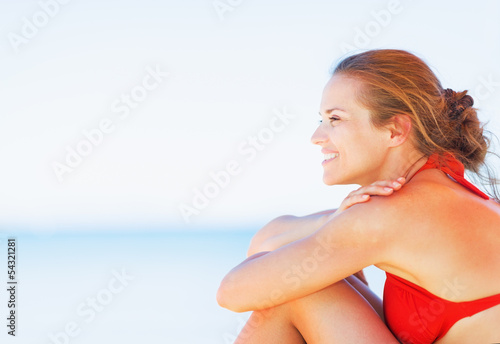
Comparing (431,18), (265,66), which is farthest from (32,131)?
(431,18)

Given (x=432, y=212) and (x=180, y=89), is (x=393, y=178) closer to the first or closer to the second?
(x=432, y=212)

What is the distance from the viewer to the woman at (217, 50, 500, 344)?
109 cm

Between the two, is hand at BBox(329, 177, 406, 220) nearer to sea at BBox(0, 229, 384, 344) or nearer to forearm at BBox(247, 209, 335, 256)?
forearm at BBox(247, 209, 335, 256)

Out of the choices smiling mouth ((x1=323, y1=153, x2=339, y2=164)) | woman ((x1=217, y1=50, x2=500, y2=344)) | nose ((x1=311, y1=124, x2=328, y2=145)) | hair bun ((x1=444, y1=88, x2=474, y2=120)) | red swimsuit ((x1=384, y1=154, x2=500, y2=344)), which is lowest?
red swimsuit ((x1=384, y1=154, x2=500, y2=344))

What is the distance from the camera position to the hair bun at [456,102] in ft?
4.50

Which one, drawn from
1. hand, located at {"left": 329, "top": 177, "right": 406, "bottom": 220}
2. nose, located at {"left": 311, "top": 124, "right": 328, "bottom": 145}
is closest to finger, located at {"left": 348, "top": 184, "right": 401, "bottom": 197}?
hand, located at {"left": 329, "top": 177, "right": 406, "bottom": 220}

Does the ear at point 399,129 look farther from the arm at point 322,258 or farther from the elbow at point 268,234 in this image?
the elbow at point 268,234

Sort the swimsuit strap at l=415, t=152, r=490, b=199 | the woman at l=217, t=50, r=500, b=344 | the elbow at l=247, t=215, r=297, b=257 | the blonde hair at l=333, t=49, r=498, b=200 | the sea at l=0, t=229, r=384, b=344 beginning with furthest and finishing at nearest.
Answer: the sea at l=0, t=229, r=384, b=344 < the elbow at l=247, t=215, r=297, b=257 < the blonde hair at l=333, t=49, r=498, b=200 < the swimsuit strap at l=415, t=152, r=490, b=199 < the woman at l=217, t=50, r=500, b=344

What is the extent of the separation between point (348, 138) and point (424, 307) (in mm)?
450

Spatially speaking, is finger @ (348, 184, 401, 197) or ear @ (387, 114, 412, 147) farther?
ear @ (387, 114, 412, 147)

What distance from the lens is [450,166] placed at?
4.09 feet

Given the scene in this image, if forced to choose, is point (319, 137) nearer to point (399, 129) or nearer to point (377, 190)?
point (399, 129)

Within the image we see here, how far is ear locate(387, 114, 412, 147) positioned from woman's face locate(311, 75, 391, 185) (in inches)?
0.5

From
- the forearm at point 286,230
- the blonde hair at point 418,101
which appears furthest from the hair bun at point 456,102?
the forearm at point 286,230
